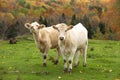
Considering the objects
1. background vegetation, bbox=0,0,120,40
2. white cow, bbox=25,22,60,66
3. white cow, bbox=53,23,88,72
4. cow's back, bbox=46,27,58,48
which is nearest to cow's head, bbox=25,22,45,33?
white cow, bbox=25,22,60,66

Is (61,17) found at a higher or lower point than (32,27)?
higher

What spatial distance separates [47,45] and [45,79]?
397 centimetres

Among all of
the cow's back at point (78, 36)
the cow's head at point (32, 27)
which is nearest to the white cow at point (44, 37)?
the cow's head at point (32, 27)

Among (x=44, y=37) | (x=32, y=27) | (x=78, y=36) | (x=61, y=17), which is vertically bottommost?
(x=44, y=37)

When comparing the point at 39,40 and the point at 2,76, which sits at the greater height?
the point at 39,40

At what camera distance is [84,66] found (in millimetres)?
16781

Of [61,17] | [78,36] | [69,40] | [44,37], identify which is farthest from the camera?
[61,17]

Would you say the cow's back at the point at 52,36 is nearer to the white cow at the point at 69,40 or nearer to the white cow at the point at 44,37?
the white cow at the point at 44,37

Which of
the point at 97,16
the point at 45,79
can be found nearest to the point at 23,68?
the point at 45,79

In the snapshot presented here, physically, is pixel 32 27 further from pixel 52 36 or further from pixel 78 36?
pixel 78 36

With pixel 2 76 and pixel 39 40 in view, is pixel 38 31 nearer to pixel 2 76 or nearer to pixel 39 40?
pixel 39 40

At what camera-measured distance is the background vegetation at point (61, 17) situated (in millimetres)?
68750

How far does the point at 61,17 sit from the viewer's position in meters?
90.8

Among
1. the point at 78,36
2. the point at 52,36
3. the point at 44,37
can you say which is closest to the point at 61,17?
the point at 52,36
